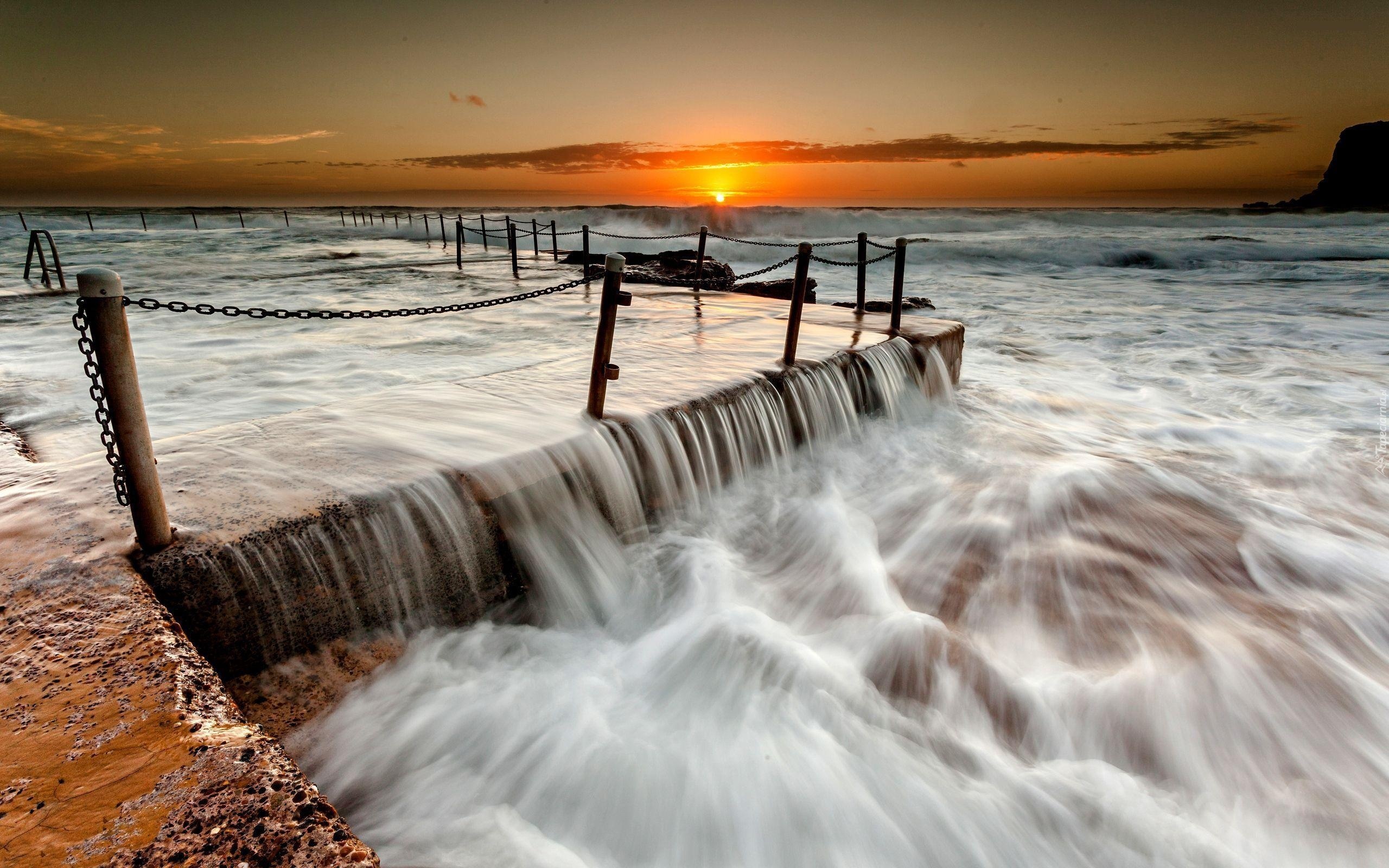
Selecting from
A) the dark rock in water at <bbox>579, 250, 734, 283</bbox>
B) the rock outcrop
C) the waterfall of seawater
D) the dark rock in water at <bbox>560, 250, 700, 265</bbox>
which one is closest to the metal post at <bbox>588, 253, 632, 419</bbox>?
the waterfall of seawater

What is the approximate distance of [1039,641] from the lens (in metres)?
3.82

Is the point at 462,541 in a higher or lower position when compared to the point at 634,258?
lower

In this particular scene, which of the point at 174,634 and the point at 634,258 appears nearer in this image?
the point at 174,634

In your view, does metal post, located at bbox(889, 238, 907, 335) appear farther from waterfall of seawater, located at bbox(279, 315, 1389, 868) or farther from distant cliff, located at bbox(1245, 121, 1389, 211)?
distant cliff, located at bbox(1245, 121, 1389, 211)

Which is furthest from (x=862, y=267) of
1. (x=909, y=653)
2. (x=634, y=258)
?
(x=634, y=258)

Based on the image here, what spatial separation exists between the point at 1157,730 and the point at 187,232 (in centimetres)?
6223

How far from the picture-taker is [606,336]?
Answer: 4.34 metres

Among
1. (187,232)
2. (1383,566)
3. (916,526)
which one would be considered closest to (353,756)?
(916,526)

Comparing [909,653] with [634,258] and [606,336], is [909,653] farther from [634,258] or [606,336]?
[634,258]

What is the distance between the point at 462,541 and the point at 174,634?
1337 millimetres

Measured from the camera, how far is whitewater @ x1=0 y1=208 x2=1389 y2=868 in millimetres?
2736

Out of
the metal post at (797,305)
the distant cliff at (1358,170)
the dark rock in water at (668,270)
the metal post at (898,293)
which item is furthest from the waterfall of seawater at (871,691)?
the distant cliff at (1358,170)

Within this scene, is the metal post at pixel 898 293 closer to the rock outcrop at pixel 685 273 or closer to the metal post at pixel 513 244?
the rock outcrop at pixel 685 273

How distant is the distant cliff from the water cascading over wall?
84.0m
